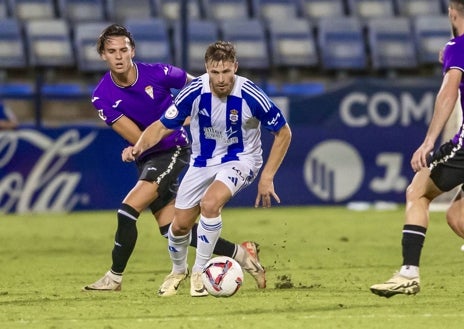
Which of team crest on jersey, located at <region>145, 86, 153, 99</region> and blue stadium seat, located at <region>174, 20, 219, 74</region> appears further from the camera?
blue stadium seat, located at <region>174, 20, 219, 74</region>

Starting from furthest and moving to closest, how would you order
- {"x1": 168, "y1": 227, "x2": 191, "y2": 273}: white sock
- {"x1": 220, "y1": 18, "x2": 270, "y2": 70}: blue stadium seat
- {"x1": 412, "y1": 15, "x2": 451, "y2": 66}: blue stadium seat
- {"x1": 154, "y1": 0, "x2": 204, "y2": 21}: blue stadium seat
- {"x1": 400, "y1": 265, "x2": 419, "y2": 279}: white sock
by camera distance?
1. {"x1": 154, "y1": 0, "x2": 204, "y2": 21}: blue stadium seat
2. {"x1": 412, "y1": 15, "x2": 451, "y2": 66}: blue stadium seat
3. {"x1": 220, "y1": 18, "x2": 270, "y2": 70}: blue stadium seat
4. {"x1": 168, "y1": 227, "x2": 191, "y2": 273}: white sock
5. {"x1": 400, "y1": 265, "x2": 419, "y2": 279}: white sock

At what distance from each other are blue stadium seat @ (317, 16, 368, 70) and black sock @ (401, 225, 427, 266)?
11063mm

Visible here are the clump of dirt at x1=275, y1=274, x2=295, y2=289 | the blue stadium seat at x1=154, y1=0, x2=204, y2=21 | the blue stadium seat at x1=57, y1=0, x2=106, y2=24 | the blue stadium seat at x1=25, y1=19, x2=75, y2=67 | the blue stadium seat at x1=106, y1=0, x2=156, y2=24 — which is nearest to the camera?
the clump of dirt at x1=275, y1=274, x2=295, y2=289

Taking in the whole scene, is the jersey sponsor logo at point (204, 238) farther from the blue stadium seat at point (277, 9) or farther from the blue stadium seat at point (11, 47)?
the blue stadium seat at point (277, 9)

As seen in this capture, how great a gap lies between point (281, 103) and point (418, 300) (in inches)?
342

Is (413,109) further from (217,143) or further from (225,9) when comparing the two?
(217,143)

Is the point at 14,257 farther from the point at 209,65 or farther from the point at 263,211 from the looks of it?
the point at 263,211

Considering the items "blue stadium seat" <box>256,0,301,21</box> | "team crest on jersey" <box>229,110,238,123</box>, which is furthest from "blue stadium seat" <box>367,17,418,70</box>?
"team crest on jersey" <box>229,110,238,123</box>

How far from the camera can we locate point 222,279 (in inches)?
320

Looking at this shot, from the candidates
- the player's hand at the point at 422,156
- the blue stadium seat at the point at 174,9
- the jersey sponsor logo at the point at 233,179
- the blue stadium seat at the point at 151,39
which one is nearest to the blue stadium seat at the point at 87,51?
the blue stadium seat at the point at 151,39

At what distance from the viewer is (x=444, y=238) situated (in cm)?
1332

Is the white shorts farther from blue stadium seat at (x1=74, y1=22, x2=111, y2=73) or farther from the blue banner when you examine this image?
blue stadium seat at (x1=74, y1=22, x2=111, y2=73)

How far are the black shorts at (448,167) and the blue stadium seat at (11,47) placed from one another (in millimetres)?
10753

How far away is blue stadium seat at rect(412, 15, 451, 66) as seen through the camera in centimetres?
Answer: 1909
